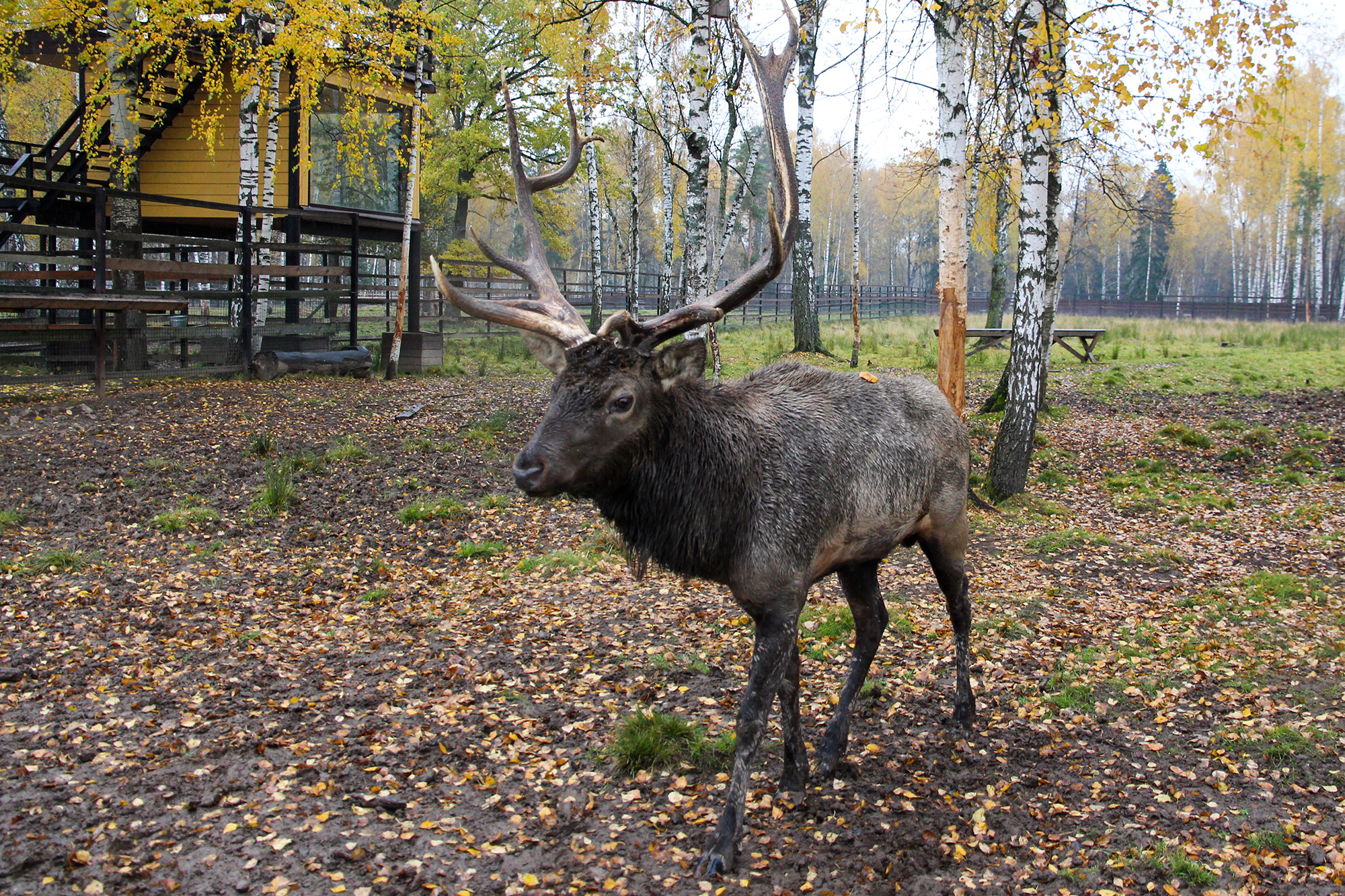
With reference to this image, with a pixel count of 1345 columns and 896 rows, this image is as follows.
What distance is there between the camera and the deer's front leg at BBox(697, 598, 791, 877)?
145 inches

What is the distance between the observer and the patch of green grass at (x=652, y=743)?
14.4 ft

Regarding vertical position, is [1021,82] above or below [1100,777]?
above

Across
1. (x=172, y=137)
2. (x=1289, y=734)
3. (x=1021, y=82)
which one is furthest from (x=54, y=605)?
(x=172, y=137)

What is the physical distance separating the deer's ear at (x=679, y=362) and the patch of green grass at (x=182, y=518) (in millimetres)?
5400

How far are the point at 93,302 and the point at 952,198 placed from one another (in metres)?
10.3

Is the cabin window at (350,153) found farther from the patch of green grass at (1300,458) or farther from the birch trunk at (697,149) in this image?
the patch of green grass at (1300,458)

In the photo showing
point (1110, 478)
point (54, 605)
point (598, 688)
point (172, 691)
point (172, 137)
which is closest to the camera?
point (172, 691)

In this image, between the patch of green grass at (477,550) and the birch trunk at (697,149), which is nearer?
the patch of green grass at (477,550)

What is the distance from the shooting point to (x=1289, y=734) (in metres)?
4.52

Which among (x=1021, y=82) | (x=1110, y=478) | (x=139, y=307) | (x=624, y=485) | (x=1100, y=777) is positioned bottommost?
(x=1100, y=777)

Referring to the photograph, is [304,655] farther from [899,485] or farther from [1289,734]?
[1289,734]

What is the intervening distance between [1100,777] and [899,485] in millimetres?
1657

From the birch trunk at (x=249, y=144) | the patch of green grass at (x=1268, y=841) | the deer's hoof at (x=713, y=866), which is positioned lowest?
the deer's hoof at (x=713, y=866)

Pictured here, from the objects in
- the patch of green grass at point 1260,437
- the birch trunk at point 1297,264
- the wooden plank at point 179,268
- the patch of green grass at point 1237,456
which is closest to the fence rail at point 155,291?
the wooden plank at point 179,268
